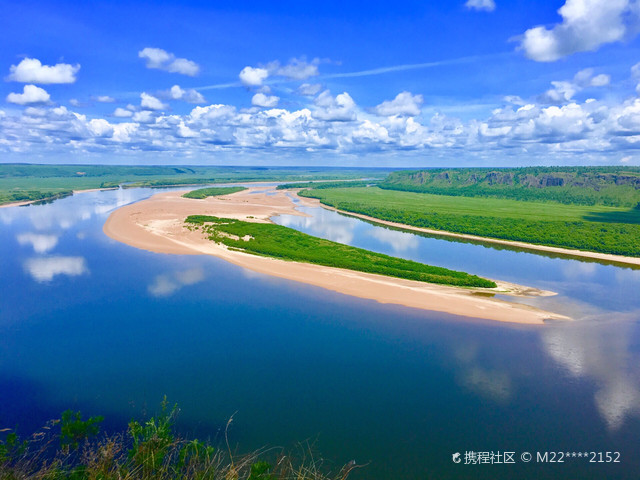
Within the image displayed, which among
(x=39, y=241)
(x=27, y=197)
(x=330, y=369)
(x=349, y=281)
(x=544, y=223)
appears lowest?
(x=330, y=369)

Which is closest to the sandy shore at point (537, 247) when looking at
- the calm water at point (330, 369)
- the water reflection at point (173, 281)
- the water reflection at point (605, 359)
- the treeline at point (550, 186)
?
the calm water at point (330, 369)

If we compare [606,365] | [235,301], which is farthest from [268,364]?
[606,365]

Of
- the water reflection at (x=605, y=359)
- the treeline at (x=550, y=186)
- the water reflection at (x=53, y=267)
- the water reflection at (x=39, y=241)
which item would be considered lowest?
the water reflection at (x=605, y=359)

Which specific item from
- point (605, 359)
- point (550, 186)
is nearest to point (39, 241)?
point (605, 359)

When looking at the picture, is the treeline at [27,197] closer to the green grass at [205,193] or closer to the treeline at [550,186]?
the green grass at [205,193]

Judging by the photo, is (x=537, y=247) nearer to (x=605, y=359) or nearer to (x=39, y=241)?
(x=605, y=359)

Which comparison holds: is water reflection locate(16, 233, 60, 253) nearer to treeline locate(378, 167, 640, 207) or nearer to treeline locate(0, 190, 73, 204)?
treeline locate(0, 190, 73, 204)
